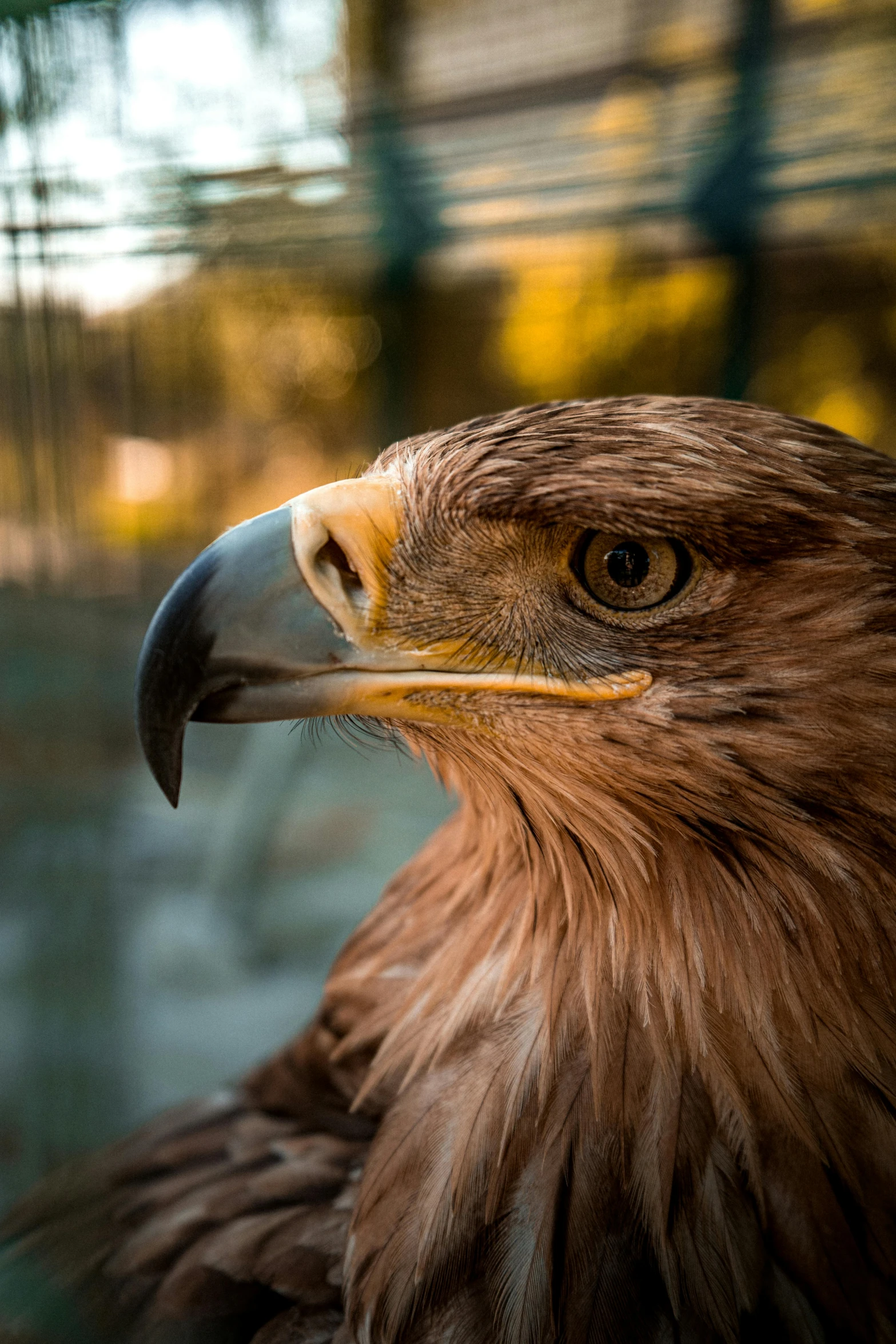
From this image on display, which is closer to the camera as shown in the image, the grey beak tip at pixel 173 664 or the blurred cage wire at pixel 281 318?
the grey beak tip at pixel 173 664

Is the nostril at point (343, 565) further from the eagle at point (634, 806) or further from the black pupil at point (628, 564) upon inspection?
the black pupil at point (628, 564)

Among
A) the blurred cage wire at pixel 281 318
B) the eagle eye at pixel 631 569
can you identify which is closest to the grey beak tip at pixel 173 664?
the eagle eye at pixel 631 569

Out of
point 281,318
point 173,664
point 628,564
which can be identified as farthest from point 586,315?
point 173,664

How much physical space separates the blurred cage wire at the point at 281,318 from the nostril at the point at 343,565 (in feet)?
2.07

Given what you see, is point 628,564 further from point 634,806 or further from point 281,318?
point 281,318

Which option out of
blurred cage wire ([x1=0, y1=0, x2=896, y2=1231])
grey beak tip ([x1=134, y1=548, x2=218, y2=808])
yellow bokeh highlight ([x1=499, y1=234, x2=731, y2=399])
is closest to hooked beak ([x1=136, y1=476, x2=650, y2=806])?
grey beak tip ([x1=134, y1=548, x2=218, y2=808])

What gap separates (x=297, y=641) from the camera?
68 centimetres

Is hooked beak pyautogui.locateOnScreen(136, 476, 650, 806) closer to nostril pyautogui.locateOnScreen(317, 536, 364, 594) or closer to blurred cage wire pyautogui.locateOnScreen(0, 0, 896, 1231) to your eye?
nostril pyautogui.locateOnScreen(317, 536, 364, 594)

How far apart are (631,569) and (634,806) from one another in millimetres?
203

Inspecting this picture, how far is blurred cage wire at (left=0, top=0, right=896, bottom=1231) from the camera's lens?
3.90 ft

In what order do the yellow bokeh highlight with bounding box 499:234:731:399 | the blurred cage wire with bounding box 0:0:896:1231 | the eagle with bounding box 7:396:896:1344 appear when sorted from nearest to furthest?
1. the eagle with bounding box 7:396:896:1344
2. the blurred cage wire with bounding box 0:0:896:1231
3. the yellow bokeh highlight with bounding box 499:234:731:399

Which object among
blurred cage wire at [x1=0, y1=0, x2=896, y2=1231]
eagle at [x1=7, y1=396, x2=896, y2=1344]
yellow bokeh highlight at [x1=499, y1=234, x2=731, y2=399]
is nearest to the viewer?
eagle at [x1=7, y1=396, x2=896, y2=1344]

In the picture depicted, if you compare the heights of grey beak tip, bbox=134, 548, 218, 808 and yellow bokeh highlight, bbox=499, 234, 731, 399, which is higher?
yellow bokeh highlight, bbox=499, 234, 731, 399

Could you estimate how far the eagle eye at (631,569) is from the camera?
0.67m
